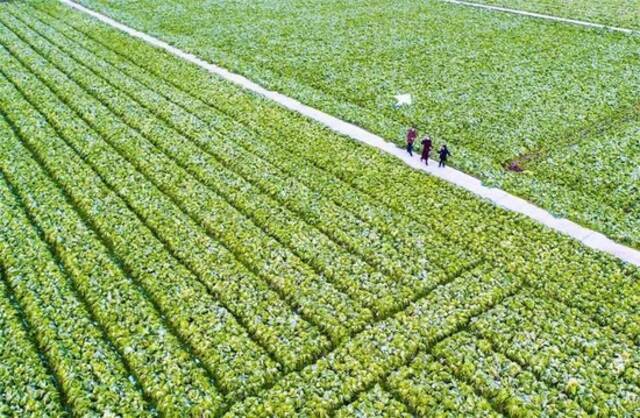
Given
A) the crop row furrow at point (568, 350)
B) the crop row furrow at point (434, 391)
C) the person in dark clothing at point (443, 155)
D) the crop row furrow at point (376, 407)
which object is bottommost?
the crop row furrow at point (376, 407)

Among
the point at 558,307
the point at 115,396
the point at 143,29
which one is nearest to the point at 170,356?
the point at 115,396

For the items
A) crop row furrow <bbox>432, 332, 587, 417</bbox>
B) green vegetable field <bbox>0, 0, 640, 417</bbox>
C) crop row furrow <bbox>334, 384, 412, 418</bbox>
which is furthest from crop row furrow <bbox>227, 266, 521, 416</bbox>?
crop row furrow <bbox>432, 332, 587, 417</bbox>

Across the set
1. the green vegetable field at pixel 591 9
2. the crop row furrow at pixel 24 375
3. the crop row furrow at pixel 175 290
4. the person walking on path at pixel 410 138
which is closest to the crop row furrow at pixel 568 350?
the crop row furrow at pixel 175 290

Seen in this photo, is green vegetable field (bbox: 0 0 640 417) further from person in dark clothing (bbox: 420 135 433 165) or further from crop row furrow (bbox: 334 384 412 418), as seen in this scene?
person in dark clothing (bbox: 420 135 433 165)

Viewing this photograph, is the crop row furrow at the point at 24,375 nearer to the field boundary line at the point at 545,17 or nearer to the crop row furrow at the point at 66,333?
the crop row furrow at the point at 66,333

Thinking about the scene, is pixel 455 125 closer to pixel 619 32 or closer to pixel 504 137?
pixel 504 137

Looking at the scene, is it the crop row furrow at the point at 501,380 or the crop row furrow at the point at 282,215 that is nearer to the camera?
→ the crop row furrow at the point at 501,380

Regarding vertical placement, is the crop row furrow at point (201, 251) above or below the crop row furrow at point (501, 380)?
above
